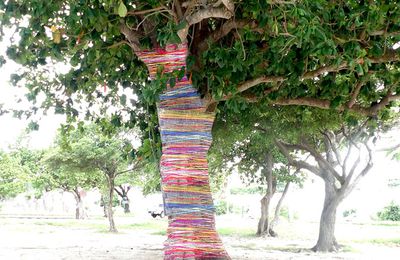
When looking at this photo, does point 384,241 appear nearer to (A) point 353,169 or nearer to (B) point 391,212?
(A) point 353,169

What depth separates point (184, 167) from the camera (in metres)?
5.34

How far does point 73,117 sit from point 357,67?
4998 mm

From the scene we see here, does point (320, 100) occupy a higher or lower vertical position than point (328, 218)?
higher

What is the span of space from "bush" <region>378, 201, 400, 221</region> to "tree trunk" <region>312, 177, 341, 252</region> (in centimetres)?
1844

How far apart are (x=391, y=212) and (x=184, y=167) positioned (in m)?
30.0

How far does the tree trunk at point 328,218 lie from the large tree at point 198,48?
29.4ft

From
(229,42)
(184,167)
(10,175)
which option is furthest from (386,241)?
(10,175)

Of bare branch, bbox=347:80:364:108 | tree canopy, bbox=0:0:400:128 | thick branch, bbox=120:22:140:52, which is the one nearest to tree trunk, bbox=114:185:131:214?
tree canopy, bbox=0:0:400:128

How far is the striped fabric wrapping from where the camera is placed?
5.21 meters

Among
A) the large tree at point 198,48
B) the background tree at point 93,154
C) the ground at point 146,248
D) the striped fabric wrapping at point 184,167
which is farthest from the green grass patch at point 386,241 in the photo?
the striped fabric wrapping at point 184,167

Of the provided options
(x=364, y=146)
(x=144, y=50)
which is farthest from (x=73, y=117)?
(x=364, y=146)

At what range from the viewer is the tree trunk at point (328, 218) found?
1509 cm

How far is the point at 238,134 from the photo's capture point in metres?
12.0

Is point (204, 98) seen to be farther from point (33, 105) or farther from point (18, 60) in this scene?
point (33, 105)
